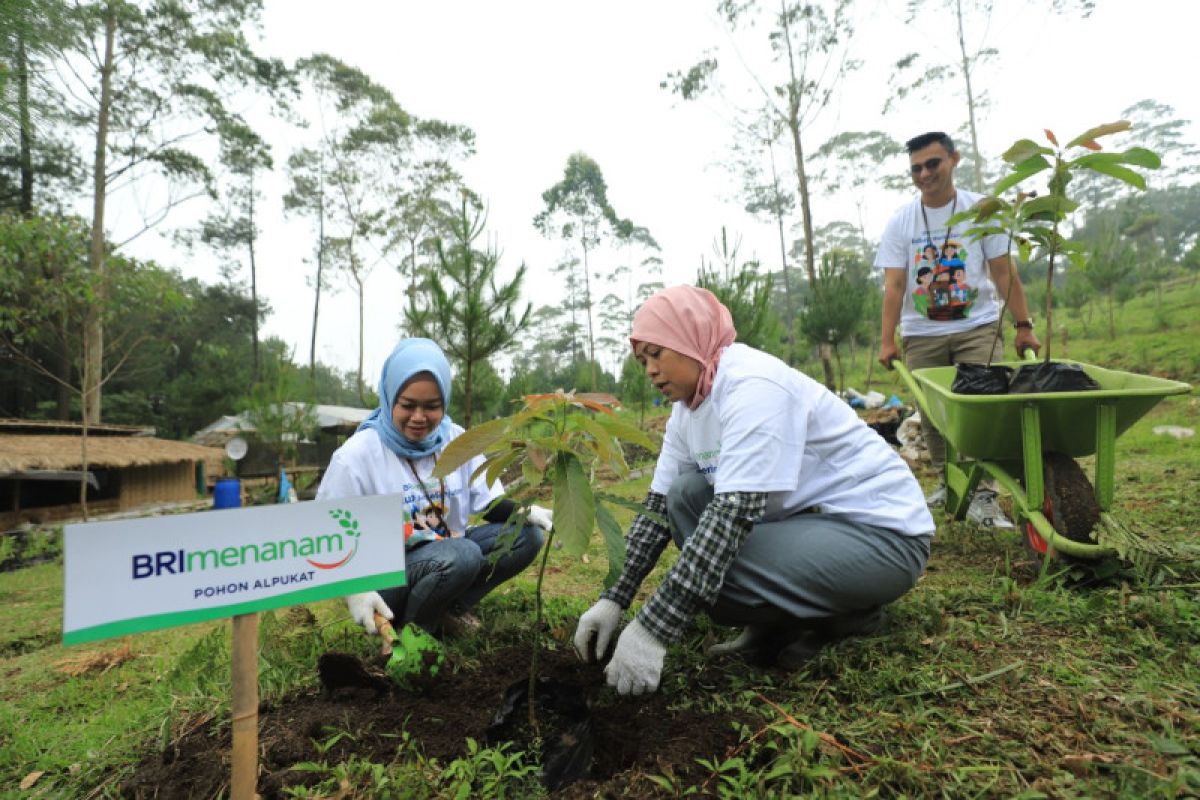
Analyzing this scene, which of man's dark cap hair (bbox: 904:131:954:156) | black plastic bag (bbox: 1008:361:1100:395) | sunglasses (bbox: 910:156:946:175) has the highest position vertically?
man's dark cap hair (bbox: 904:131:954:156)

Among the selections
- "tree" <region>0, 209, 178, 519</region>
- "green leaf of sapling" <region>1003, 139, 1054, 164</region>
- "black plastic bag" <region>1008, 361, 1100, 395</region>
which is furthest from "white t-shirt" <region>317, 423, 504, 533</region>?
"tree" <region>0, 209, 178, 519</region>

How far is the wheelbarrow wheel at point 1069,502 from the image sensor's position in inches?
77.5

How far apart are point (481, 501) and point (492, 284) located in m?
4.49

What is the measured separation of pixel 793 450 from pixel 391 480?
1.42 m

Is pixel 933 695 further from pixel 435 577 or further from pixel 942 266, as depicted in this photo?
pixel 942 266

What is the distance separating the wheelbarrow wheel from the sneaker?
0.90 meters

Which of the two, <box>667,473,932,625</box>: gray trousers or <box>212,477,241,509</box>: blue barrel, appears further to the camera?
<box>667,473,932,625</box>: gray trousers

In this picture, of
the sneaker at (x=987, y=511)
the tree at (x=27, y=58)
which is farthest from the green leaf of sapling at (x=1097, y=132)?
the tree at (x=27, y=58)

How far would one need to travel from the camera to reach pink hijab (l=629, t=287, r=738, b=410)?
168cm

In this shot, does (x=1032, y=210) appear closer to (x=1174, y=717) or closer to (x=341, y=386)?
(x=1174, y=717)

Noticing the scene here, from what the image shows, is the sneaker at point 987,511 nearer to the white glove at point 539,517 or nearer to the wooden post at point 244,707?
the white glove at point 539,517

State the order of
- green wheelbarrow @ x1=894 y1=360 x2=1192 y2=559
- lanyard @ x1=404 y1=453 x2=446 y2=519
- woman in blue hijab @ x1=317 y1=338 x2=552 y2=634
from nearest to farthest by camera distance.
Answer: green wheelbarrow @ x1=894 y1=360 x2=1192 y2=559 < woman in blue hijab @ x1=317 y1=338 x2=552 y2=634 < lanyard @ x1=404 y1=453 x2=446 y2=519

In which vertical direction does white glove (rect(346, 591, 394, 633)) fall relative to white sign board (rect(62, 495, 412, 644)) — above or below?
below

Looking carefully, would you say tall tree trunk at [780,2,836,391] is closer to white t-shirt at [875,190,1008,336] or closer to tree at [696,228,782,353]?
tree at [696,228,782,353]
